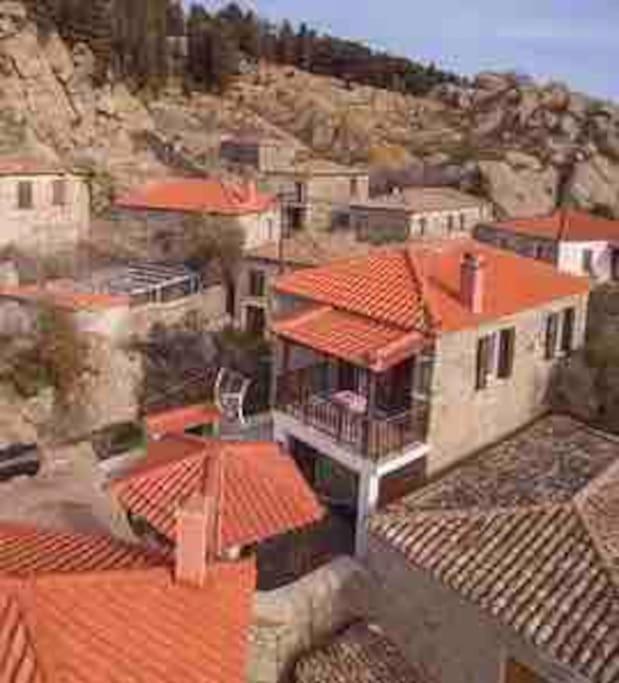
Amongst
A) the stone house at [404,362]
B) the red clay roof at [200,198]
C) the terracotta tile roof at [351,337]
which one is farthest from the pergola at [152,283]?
the terracotta tile roof at [351,337]

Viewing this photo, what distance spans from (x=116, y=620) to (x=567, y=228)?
43.2 m

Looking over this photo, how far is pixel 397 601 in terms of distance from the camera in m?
17.6

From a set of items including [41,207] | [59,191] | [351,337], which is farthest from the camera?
[59,191]

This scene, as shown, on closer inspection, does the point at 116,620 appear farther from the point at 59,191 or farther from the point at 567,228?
the point at 567,228

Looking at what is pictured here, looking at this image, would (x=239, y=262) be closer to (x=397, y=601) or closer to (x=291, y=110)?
(x=397, y=601)

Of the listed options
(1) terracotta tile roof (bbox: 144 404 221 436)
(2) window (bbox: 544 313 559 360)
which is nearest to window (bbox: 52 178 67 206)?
(1) terracotta tile roof (bbox: 144 404 221 436)

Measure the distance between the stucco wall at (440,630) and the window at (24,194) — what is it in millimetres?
27478

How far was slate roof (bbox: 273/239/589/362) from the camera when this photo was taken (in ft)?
66.1

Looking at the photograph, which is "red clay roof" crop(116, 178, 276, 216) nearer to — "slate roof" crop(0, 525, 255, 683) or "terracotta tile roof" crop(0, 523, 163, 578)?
"terracotta tile roof" crop(0, 523, 163, 578)

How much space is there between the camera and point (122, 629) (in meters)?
12.0

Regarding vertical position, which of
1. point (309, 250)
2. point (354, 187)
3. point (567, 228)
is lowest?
point (309, 250)

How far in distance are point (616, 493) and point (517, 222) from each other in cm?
3671

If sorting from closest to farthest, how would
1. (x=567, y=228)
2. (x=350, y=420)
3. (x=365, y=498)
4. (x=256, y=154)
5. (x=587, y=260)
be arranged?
(x=365, y=498), (x=350, y=420), (x=587, y=260), (x=567, y=228), (x=256, y=154)

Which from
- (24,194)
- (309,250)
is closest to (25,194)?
(24,194)
